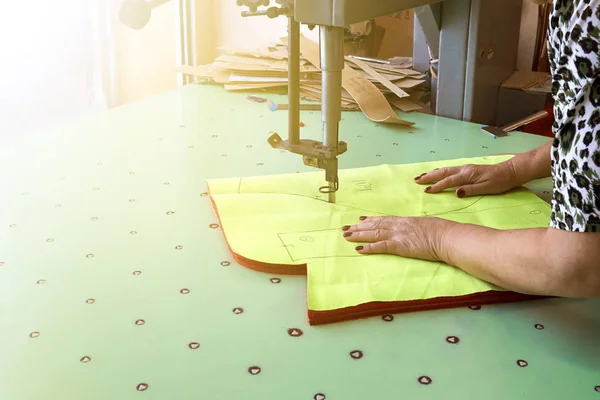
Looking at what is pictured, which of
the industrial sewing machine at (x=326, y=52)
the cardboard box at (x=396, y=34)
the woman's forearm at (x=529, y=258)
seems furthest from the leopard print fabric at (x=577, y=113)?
the cardboard box at (x=396, y=34)

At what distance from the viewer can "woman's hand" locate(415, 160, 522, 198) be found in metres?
0.98

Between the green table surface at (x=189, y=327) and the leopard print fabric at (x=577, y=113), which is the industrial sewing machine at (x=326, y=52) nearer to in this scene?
the green table surface at (x=189, y=327)

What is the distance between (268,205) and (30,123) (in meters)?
1.31

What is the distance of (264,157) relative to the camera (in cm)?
117

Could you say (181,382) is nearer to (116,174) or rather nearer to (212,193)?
(212,193)

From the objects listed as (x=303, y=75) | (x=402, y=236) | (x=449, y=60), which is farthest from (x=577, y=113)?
(x=303, y=75)

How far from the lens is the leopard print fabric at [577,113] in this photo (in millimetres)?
577

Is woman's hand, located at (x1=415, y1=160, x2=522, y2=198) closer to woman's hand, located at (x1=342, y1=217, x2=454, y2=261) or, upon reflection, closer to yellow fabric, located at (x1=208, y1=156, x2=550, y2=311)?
yellow fabric, located at (x1=208, y1=156, x2=550, y2=311)

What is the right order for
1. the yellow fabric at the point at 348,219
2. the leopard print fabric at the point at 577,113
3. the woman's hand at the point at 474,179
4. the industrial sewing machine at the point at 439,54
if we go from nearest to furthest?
the leopard print fabric at the point at 577,113
the yellow fabric at the point at 348,219
the industrial sewing machine at the point at 439,54
the woman's hand at the point at 474,179

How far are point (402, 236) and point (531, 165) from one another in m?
0.31

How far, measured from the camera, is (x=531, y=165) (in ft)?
3.28

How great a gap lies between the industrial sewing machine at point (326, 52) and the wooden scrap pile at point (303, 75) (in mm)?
518

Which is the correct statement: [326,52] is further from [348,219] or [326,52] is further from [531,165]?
[531,165]

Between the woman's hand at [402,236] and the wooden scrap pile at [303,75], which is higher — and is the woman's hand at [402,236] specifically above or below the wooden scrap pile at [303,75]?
below
